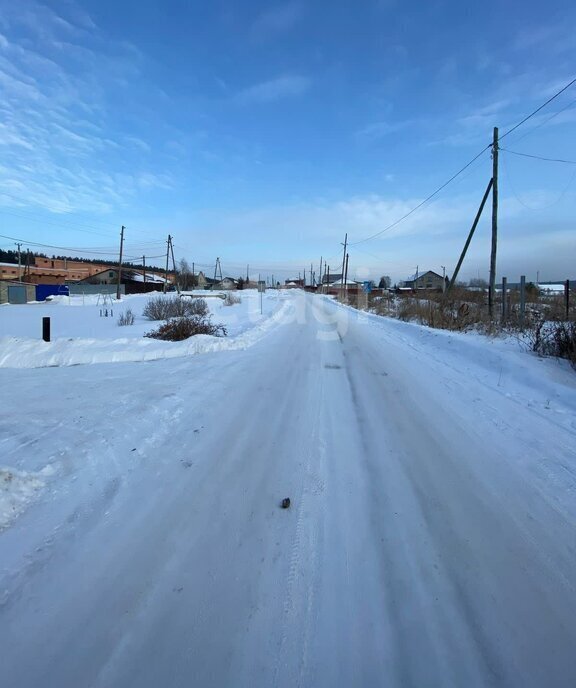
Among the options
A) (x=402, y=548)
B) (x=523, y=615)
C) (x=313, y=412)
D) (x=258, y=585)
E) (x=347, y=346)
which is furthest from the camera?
(x=347, y=346)

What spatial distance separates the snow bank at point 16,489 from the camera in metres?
2.88

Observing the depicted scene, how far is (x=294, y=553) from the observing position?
251 cm

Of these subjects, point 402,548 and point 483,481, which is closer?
point 402,548

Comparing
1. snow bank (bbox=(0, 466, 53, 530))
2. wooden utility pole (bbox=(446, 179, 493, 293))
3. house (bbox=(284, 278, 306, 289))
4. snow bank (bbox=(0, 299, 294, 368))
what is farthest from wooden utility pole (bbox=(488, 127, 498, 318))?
house (bbox=(284, 278, 306, 289))

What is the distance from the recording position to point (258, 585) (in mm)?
2244

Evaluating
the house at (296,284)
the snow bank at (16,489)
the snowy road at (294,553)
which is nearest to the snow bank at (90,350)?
the snowy road at (294,553)

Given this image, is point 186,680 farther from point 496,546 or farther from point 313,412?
point 313,412

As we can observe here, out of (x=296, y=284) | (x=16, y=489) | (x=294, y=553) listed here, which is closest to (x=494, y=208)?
(x=294, y=553)

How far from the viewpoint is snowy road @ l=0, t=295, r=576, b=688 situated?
182 centimetres

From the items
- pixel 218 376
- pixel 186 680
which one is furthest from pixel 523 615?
pixel 218 376

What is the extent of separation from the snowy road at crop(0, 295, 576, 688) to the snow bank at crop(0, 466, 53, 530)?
0.37 ft

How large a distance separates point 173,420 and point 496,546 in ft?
12.2

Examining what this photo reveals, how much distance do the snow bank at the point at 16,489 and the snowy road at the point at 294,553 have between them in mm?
113

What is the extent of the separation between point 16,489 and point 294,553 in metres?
2.38
